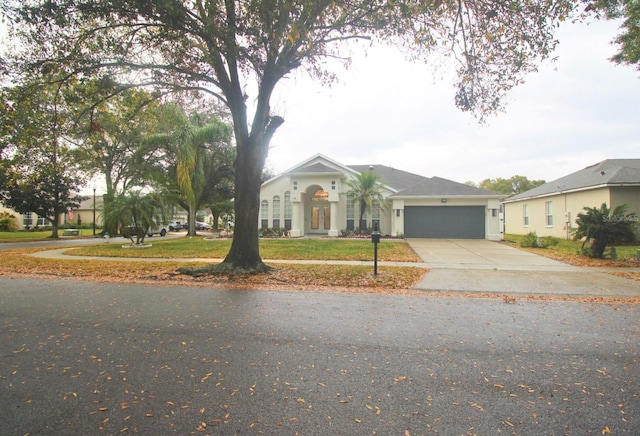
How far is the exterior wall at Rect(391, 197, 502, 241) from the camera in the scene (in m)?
21.1

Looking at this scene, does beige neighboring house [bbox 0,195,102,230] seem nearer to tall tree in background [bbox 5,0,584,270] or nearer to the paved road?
tall tree in background [bbox 5,0,584,270]

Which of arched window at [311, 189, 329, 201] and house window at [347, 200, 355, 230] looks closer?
house window at [347, 200, 355, 230]

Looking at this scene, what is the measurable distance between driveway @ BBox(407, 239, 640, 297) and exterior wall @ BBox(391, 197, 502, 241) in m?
9.20

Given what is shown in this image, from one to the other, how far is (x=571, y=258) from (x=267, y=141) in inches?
437

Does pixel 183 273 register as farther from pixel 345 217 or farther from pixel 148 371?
pixel 345 217

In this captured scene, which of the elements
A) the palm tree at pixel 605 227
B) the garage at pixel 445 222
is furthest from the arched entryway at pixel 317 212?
the palm tree at pixel 605 227

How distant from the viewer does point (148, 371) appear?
3.32 meters

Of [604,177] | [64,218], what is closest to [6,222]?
[64,218]

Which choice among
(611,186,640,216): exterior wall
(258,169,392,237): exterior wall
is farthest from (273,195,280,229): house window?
(611,186,640,216): exterior wall

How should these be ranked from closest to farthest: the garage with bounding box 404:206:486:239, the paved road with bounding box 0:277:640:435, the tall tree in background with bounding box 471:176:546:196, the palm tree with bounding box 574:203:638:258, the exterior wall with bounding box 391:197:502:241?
the paved road with bounding box 0:277:640:435 < the palm tree with bounding box 574:203:638:258 < the exterior wall with bounding box 391:197:502:241 < the garage with bounding box 404:206:486:239 < the tall tree in background with bounding box 471:176:546:196

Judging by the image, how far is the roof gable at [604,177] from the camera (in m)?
18.0

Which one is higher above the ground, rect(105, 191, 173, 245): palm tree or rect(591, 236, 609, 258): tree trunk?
rect(105, 191, 173, 245): palm tree

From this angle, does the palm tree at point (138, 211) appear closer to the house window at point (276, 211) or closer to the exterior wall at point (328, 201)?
the exterior wall at point (328, 201)

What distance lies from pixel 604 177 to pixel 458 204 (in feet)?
24.5
